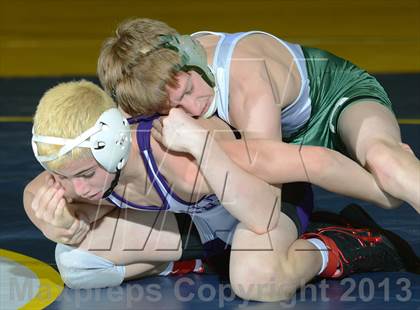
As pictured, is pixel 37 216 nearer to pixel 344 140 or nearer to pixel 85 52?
pixel 344 140

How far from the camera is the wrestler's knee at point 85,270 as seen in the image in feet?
12.2

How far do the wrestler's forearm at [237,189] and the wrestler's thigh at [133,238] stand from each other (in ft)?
1.14

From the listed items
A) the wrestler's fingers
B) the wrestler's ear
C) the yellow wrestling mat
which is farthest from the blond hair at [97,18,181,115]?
the yellow wrestling mat

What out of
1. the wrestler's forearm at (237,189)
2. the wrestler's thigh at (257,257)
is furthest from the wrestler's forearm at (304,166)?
the wrestler's thigh at (257,257)

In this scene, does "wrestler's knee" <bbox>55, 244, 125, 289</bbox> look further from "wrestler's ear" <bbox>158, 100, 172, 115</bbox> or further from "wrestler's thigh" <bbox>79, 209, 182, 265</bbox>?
"wrestler's ear" <bbox>158, 100, 172, 115</bbox>

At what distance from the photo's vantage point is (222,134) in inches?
149

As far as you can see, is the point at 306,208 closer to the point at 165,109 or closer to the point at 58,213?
the point at 165,109

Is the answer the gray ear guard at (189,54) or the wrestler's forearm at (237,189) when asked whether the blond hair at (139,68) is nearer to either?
the gray ear guard at (189,54)

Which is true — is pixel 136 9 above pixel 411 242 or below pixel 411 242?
below

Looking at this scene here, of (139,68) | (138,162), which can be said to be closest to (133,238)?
(138,162)

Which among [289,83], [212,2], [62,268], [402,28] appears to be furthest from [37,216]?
[212,2]

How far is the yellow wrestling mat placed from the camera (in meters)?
3.58

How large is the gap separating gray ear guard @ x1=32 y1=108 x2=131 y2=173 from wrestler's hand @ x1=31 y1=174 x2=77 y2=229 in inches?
7.0

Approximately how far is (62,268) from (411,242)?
1.18m
